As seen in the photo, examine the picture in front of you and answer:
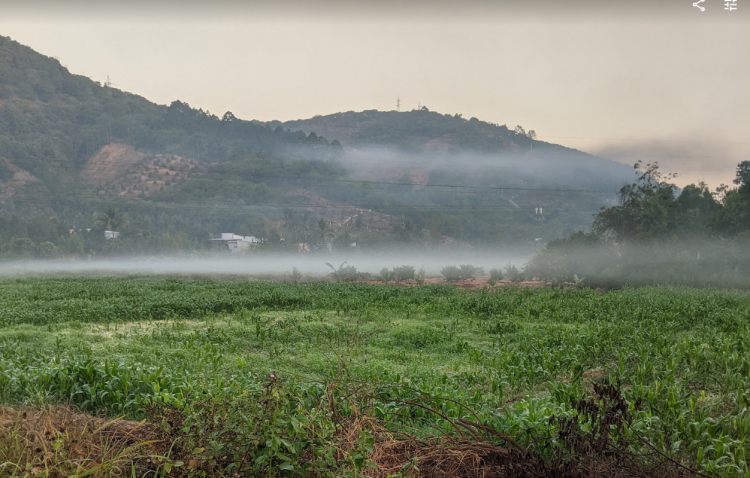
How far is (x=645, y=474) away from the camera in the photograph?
152 inches

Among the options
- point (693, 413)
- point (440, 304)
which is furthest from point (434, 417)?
point (440, 304)

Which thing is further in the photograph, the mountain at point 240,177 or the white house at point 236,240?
the mountain at point 240,177

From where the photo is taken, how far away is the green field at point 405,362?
4438 millimetres

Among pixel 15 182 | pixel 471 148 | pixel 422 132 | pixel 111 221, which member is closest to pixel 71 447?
pixel 111 221

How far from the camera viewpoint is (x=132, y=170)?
9694 centimetres

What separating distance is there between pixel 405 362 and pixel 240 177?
94.7 metres

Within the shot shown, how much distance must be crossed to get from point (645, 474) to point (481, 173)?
13240 centimetres

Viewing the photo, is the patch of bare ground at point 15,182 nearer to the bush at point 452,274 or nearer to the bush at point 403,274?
the bush at point 403,274

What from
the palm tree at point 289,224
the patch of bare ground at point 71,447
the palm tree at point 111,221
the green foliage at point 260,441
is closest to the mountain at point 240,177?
the palm tree at point 289,224

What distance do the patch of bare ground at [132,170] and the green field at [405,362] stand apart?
82062mm

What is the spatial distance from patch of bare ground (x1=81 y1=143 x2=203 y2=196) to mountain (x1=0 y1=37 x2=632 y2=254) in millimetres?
324

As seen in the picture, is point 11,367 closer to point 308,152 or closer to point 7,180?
point 7,180

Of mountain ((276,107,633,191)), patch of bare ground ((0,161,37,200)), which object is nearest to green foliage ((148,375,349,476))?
patch of bare ground ((0,161,37,200))

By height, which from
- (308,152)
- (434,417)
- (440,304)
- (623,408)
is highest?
(308,152)
